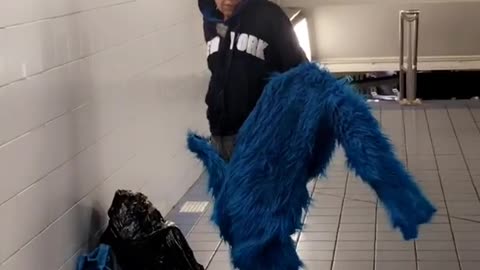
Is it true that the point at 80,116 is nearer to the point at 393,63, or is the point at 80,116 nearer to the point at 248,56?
the point at 248,56

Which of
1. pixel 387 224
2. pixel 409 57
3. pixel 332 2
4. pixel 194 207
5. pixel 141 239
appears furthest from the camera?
pixel 332 2

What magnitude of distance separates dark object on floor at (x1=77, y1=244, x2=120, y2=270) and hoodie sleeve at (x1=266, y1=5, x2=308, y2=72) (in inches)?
44.1

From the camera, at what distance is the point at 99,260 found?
376 centimetres

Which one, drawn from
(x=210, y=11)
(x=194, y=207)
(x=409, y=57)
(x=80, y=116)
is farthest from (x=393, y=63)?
(x=80, y=116)

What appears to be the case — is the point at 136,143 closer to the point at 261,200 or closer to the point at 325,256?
the point at 325,256

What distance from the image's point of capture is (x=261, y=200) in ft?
8.88

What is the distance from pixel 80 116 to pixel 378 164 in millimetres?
1699

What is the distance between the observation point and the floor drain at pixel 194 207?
5219mm

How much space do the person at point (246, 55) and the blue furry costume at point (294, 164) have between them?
80 cm

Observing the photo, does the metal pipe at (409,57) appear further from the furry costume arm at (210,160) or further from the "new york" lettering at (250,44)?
the furry costume arm at (210,160)

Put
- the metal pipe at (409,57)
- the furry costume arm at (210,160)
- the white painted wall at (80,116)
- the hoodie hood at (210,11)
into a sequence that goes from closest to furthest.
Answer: the furry costume arm at (210,160), the white painted wall at (80,116), the hoodie hood at (210,11), the metal pipe at (409,57)

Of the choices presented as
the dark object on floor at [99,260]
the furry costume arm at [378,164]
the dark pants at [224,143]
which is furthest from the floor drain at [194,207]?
the furry costume arm at [378,164]

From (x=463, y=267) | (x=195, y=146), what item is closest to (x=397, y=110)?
(x=463, y=267)

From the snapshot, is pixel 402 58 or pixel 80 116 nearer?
pixel 80 116
